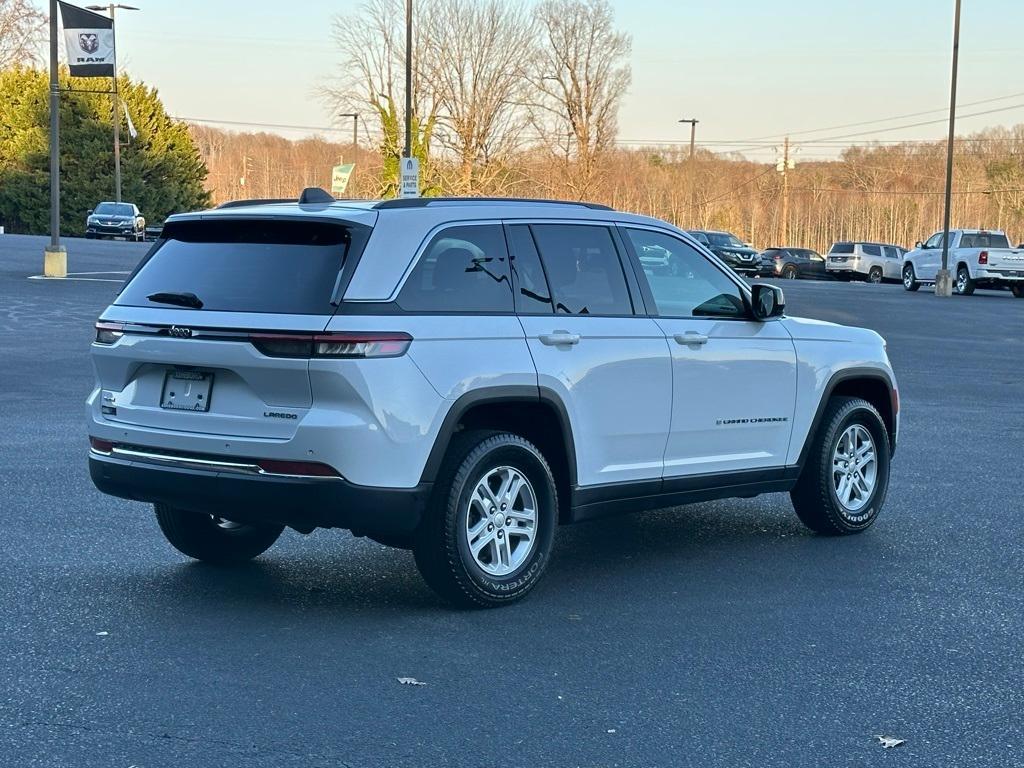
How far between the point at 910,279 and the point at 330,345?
42.3 m

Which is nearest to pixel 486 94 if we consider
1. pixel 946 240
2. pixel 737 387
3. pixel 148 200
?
pixel 946 240

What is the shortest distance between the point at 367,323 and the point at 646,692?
184 centimetres

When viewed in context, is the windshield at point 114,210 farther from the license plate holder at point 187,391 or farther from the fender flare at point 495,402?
the fender flare at point 495,402

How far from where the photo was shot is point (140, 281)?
20.7 feet

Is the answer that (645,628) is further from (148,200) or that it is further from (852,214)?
(852,214)

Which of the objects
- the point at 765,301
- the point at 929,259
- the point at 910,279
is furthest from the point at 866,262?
the point at 765,301

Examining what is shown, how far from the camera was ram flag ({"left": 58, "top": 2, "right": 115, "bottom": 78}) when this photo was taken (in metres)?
31.6

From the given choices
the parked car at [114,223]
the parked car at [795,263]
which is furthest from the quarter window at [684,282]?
the parked car at [795,263]

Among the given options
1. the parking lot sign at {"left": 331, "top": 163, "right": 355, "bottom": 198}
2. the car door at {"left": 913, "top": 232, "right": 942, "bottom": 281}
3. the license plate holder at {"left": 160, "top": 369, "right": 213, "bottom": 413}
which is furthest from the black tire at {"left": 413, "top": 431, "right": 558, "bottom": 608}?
the car door at {"left": 913, "top": 232, "right": 942, "bottom": 281}

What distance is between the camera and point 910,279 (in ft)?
149

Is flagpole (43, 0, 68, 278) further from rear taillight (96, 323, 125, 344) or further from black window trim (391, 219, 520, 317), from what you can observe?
black window trim (391, 219, 520, 317)

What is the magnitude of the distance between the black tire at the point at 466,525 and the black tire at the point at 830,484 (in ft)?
6.98

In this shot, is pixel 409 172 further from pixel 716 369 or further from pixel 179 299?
pixel 179 299

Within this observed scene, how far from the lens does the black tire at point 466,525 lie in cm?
592
